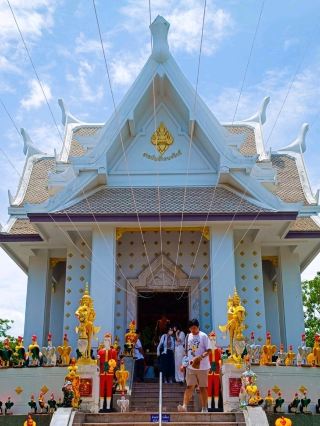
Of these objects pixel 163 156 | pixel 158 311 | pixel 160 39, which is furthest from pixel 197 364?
pixel 158 311

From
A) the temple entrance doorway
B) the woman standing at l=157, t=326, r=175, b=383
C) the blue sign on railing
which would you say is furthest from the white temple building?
the blue sign on railing

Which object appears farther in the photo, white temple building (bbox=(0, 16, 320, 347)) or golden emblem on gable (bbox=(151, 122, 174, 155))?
golden emblem on gable (bbox=(151, 122, 174, 155))

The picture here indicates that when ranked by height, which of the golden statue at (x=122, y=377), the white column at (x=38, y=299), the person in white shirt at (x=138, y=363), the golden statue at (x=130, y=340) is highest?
the white column at (x=38, y=299)

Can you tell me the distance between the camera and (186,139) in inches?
657

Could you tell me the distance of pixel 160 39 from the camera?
54.0 feet

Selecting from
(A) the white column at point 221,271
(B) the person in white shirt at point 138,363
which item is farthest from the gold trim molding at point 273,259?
(B) the person in white shirt at point 138,363

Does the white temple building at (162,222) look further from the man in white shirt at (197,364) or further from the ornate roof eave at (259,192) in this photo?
the man in white shirt at (197,364)

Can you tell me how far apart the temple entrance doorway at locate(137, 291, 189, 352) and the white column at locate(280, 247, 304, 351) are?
3.27m

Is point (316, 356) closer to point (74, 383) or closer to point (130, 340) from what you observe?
point (130, 340)

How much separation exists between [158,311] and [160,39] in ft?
27.9

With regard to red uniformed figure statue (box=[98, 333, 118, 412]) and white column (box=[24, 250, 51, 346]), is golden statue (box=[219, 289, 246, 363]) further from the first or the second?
white column (box=[24, 250, 51, 346])

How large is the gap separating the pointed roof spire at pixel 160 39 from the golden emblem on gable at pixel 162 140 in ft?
6.16

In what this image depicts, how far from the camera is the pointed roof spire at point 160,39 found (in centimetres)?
1630

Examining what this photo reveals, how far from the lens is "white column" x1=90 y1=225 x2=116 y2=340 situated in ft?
46.1
